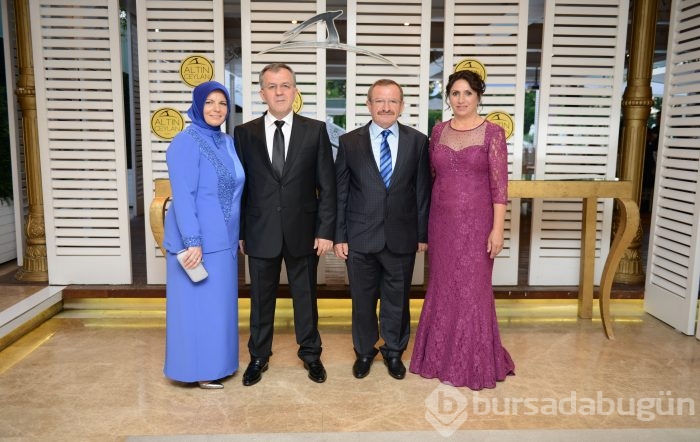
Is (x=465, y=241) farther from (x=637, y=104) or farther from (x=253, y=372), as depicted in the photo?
(x=637, y=104)

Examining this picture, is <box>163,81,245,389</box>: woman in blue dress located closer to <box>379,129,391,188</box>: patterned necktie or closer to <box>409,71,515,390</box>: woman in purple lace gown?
<box>379,129,391,188</box>: patterned necktie

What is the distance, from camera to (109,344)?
11.3 feet

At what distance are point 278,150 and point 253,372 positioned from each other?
1130mm

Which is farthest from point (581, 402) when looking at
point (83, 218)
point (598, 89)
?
point (83, 218)

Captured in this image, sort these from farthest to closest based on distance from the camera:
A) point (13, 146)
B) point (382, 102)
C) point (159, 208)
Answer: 1. point (13, 146)
2. point (159, 208)
3. point (382, 102)

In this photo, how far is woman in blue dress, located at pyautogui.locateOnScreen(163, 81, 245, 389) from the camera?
2537mm

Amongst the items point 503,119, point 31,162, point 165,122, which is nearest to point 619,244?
point 503,119

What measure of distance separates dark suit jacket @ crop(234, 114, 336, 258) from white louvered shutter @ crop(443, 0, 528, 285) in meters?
1.58

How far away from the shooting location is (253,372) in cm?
286

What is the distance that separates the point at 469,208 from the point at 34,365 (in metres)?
2.50

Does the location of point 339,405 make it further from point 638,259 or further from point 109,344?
point 638,259

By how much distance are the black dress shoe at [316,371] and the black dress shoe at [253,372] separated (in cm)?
25

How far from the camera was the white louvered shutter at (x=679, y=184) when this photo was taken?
3516mm

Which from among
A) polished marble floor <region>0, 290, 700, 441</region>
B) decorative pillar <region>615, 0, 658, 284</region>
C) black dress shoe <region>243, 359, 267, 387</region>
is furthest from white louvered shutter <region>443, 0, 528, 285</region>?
black dress shoe <region>243, 359, 267, 387</region>
